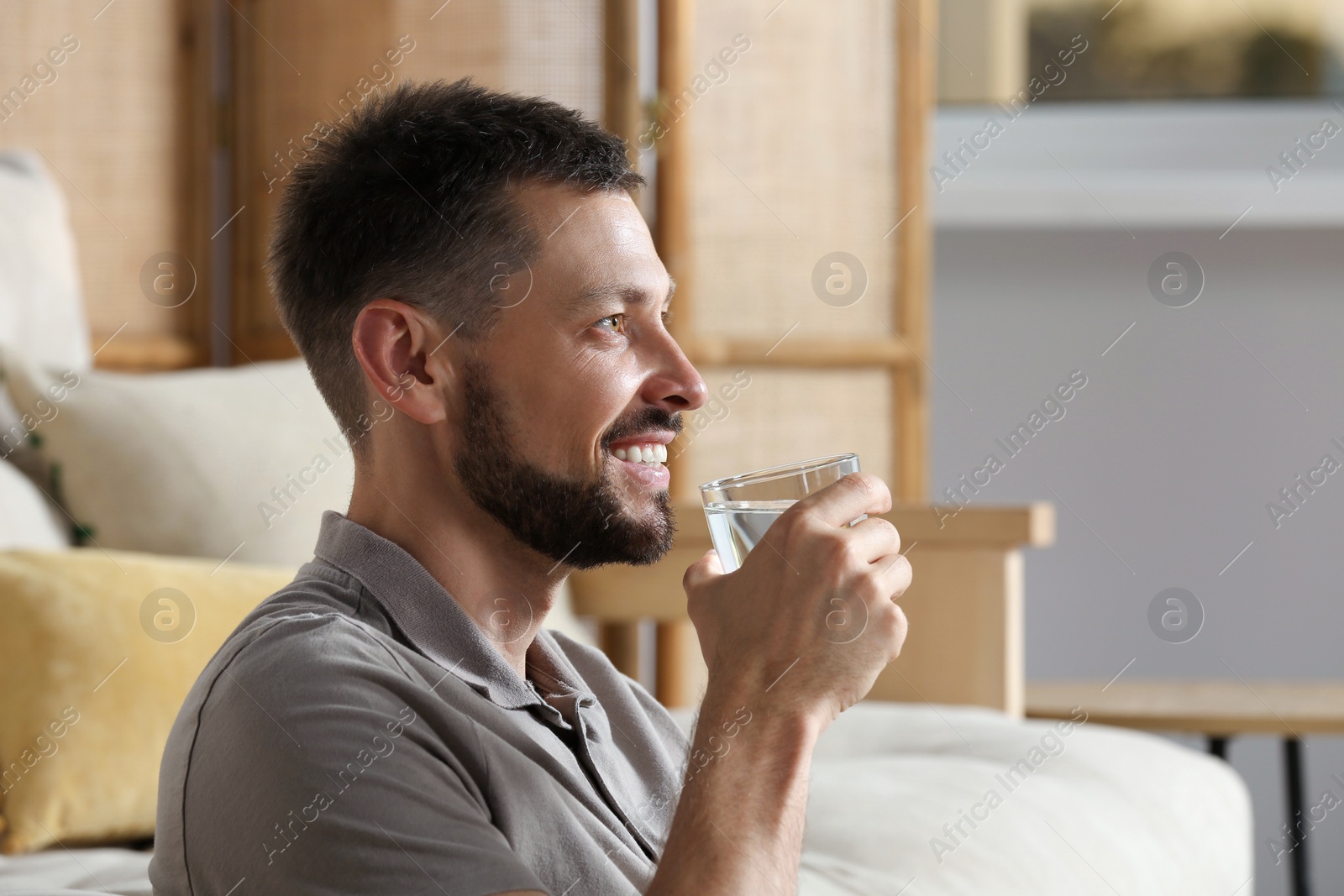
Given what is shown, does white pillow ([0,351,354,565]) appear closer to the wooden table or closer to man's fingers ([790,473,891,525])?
man's fingers ([790,473,891,525])

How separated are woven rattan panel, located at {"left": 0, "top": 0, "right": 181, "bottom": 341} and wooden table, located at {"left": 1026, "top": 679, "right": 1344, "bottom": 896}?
5.14ft

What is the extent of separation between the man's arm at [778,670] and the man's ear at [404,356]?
8.1 inches

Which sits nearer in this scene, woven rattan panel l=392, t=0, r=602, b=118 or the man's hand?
the man's hand

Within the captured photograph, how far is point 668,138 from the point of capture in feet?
7.25

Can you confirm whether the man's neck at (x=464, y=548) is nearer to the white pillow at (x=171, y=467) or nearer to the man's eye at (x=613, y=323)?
the man's eye at (x=613, y=323)

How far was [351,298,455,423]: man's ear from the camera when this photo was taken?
833 mm

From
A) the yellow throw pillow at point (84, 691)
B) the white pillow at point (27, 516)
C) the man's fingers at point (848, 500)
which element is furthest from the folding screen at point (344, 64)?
the man's fingers at point (848, 500)

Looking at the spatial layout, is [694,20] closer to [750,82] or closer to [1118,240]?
[750,82]

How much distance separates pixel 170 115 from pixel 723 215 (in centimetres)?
94

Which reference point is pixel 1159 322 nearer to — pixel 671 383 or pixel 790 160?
pixel 790 160

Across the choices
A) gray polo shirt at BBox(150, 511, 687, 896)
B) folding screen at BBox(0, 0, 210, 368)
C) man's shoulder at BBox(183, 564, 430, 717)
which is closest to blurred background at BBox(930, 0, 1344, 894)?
folding screen at BBox(0, 0, 210, 368)

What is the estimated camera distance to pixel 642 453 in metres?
0.86

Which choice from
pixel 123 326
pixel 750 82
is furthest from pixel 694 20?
pixel 123 326

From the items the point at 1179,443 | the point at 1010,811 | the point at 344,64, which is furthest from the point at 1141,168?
the point at 1010,811
